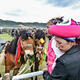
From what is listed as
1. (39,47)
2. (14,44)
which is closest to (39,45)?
(39,47)

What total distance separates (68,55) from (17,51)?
7.46 ft

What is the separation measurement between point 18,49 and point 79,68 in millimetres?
2322

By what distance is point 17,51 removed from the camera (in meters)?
3.14

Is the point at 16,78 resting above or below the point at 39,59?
above

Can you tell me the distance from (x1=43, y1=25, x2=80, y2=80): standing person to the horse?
220 cm

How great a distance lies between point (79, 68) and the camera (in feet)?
3.20

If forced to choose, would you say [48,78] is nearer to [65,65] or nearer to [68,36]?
[65,65]

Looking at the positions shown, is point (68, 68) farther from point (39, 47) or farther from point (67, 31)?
point (39, 47)

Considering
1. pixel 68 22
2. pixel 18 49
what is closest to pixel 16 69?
pixel 18 49

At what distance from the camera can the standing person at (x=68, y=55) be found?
0.95 m

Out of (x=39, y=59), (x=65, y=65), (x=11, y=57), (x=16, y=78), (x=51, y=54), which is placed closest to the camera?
(x=65, y=65)

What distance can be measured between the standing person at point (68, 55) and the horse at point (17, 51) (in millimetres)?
2201

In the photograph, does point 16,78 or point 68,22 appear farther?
point 16,78

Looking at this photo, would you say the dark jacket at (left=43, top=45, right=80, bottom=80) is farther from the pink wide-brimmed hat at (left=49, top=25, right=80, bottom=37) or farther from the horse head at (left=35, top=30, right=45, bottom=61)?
the horse head at (left=35, top=30, right=45, bottom=61)
